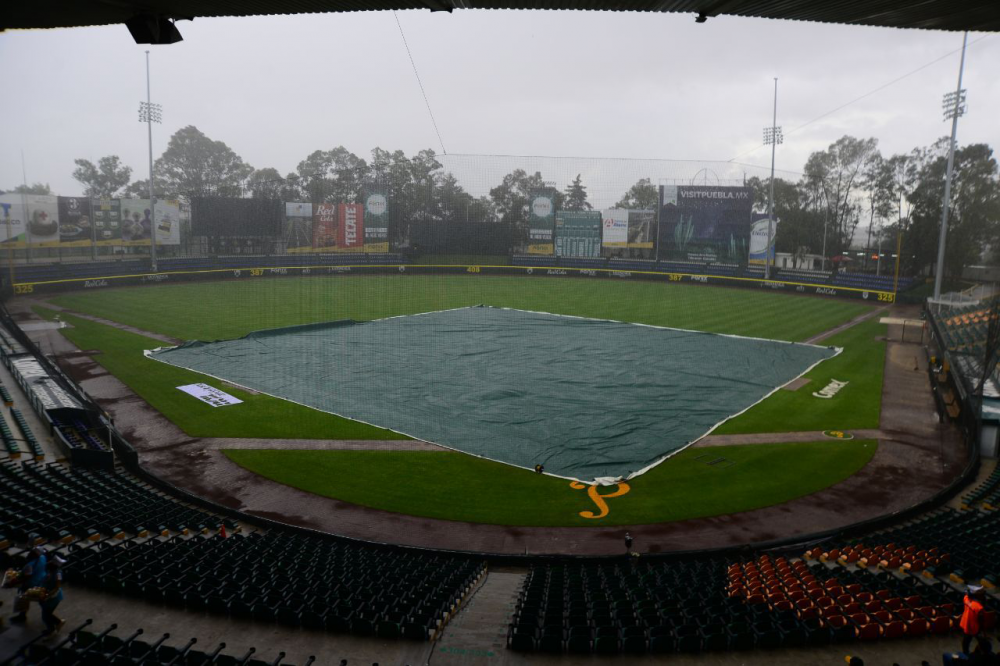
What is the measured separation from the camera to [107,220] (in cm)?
5331

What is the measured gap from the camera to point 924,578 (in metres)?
10.2

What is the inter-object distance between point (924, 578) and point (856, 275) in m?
47.7

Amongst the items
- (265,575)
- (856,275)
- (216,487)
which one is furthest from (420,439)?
(856,275)

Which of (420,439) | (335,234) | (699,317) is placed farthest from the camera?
(335,234)

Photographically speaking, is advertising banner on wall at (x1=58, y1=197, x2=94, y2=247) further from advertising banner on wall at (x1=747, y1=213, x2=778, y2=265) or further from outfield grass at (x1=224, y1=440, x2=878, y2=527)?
advertising banner on wall at (x1=747, y1=213, x2=778, y2=265)

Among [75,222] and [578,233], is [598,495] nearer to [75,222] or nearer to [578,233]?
[578,233]

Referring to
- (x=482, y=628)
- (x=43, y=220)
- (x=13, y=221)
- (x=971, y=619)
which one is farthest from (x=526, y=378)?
(x=43, y=220)

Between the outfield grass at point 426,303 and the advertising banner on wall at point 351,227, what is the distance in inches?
123

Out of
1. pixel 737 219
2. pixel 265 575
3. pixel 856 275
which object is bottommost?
pixel 265 575

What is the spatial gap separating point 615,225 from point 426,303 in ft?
78.0

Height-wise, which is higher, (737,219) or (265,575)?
(737,219)

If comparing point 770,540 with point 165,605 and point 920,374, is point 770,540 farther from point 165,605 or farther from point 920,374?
point 920,374

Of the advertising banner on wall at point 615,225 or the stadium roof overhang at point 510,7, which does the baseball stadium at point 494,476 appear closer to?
the stadium roof overhang at point 510,7

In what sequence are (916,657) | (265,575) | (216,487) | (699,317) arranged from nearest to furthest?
(916,657) → (265,575) → (216,487) → (699,317)
